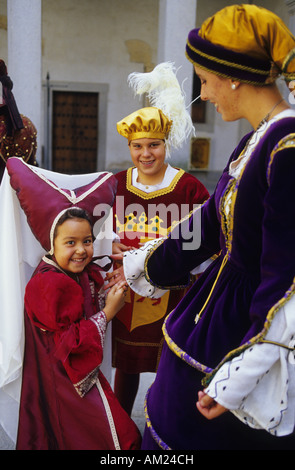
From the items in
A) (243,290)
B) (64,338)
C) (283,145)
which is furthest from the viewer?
(64,338)

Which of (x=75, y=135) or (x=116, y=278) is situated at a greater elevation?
(x=75, y=135)

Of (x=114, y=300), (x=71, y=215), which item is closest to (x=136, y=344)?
(x=114, y=300)

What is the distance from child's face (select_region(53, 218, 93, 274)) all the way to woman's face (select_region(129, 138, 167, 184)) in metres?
0.74

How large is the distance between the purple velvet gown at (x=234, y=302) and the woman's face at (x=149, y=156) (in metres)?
1.00

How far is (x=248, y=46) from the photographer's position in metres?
1.20

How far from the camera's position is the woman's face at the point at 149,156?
2422mm

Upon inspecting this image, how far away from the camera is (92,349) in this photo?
1.71 meters

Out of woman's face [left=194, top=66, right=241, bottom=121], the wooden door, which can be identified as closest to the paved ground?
woman's face [left=194, top=66, right=241, bottom=121]

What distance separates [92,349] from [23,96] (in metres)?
6.30

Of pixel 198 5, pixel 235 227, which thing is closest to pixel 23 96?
pixel 198 5

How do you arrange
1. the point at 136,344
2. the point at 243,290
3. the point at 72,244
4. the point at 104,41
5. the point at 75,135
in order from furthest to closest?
the point at 75,135, the point at 104,41, the point at 136,344, the point at 72,244, the point at 243,290

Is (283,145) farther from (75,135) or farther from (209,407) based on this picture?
(75,135)

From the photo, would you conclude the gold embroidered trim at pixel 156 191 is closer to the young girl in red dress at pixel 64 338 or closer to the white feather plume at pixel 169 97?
the white feather plume at pixel 169 97

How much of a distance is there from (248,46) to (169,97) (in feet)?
4.51
